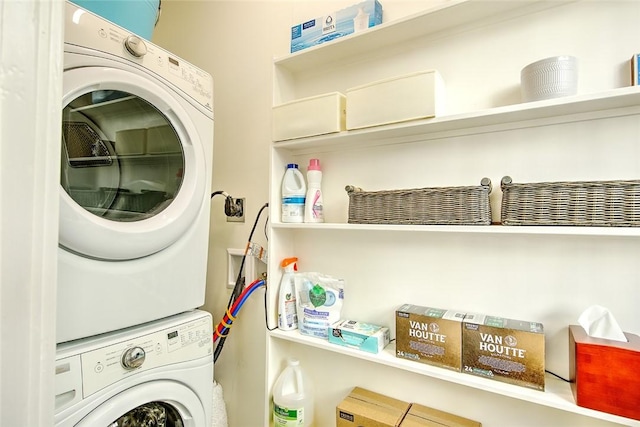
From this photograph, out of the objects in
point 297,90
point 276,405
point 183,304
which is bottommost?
point 276,405

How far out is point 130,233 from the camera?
0.84 m

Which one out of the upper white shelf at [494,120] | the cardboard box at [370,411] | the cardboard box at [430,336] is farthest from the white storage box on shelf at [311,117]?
the cardboard box at [370,411]

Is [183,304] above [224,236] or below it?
below

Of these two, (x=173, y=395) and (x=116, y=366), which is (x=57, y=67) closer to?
(x=116, y=366)

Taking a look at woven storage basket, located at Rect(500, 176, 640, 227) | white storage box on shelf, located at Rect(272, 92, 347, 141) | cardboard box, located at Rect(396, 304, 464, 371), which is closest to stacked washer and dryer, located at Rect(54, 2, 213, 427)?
white storage box on shelf, located at Rect(272, 92, 347, 141)

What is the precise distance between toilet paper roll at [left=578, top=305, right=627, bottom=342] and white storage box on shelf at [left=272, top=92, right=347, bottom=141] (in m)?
0.89

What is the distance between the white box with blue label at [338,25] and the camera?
1128mm

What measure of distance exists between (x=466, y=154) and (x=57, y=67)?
106cm

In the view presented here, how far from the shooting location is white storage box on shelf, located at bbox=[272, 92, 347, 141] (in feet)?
3.66

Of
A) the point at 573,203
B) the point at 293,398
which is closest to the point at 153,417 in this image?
the point at 293,398

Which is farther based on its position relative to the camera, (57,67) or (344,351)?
(344,351)

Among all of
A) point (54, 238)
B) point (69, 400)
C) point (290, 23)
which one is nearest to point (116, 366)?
point (69, 400)

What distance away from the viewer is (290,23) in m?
1.46

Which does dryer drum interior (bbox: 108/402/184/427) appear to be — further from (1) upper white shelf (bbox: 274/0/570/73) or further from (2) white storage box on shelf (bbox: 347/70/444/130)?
(1) upper white shelf (bbox: 274/0/570/73)
